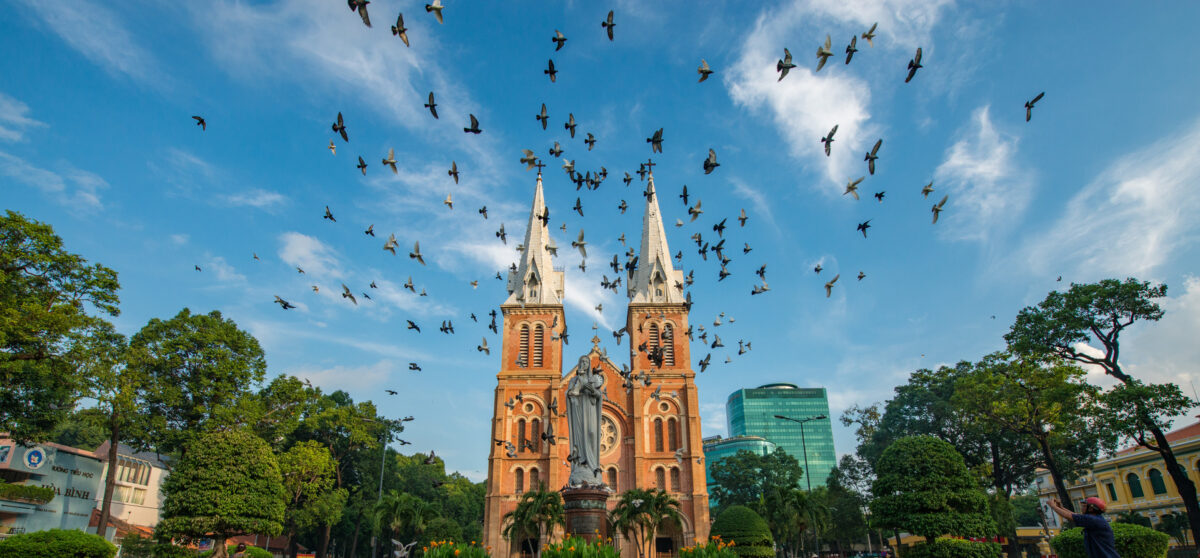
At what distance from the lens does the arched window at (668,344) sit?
3922 cm

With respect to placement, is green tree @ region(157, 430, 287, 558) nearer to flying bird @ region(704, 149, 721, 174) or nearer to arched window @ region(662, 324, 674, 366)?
flying bird @ region(704, 149, 721, 174)

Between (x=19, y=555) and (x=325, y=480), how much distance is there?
1701 cm

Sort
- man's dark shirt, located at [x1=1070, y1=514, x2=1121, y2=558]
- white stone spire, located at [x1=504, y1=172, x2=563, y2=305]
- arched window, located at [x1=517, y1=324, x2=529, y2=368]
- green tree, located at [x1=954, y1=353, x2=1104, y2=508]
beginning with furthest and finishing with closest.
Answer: white stone spire, located at [x1=504, y1=172, x2=563, y2=305]
arched window, located at [x1=517, y1=324, x2=529, y2=368]
green tree, located at [x1=954, y1=353, x2=1104, y2=508]
man's dark shirt, located at [x1=1070, y1=514, x2=1121, y2=558]

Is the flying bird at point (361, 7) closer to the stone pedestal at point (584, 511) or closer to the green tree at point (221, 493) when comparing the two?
the stone pedestal at point (584, 511)

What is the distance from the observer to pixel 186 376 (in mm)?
25891

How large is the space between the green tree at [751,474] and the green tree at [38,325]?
4077 cm

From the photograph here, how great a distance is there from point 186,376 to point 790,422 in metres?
114

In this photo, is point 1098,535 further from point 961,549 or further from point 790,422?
point 790,422

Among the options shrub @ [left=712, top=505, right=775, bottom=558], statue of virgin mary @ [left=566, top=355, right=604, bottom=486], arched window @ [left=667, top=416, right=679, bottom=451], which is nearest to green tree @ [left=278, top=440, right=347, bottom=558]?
arched window @ [left=667, top=416, right=679, bottom=451]

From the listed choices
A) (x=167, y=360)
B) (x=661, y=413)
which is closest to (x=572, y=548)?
(x=167, y=360)

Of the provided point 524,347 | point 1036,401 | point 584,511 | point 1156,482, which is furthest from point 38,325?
point 1156,482

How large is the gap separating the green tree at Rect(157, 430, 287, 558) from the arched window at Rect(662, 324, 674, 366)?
2470cm

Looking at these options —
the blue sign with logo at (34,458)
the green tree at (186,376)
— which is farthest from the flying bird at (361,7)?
the blue sign with logo at (34,458)

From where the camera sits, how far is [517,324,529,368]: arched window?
39.1 metres
